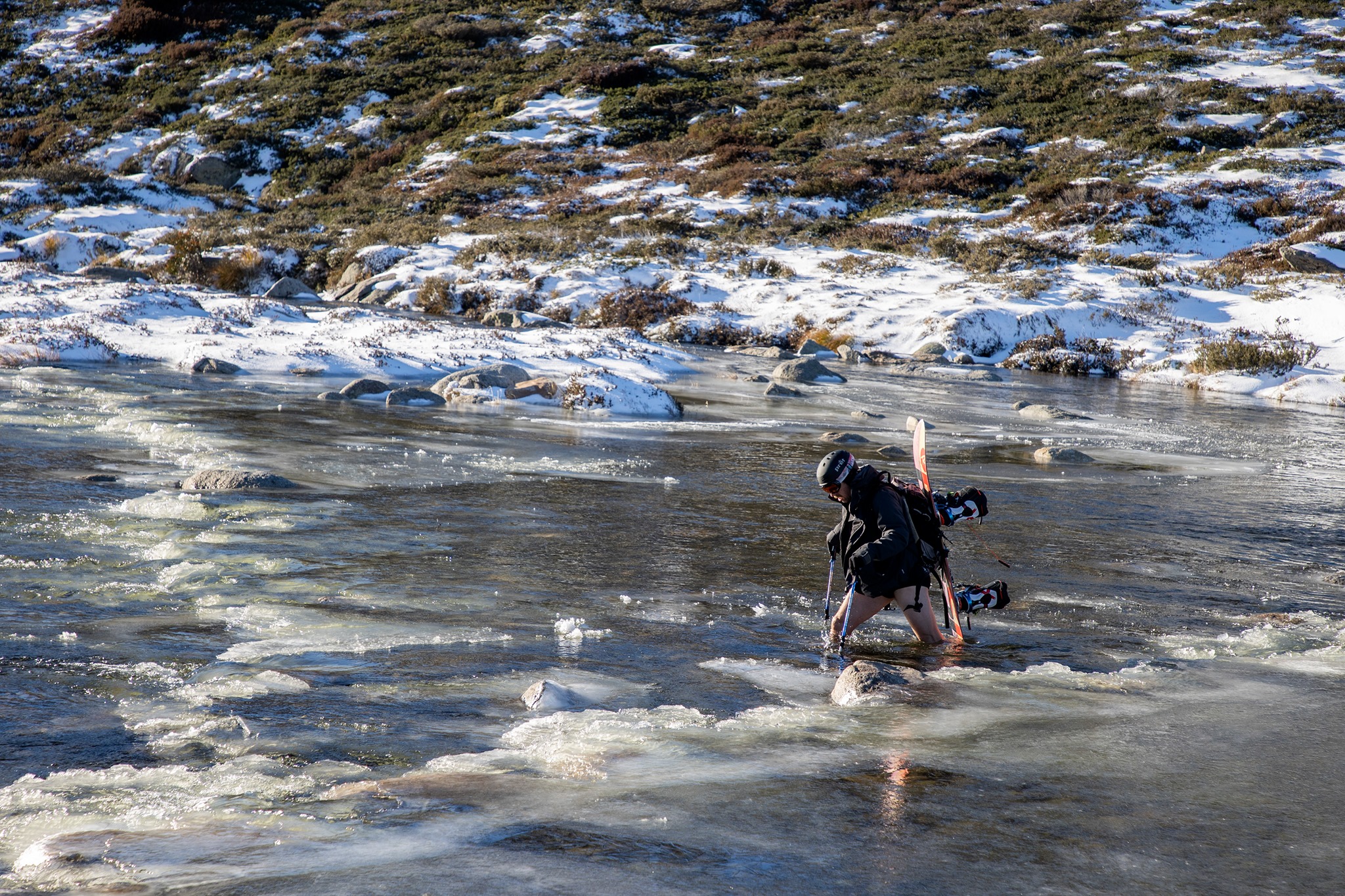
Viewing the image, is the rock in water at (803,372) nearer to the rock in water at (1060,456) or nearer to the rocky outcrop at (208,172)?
the rock in water at (1060,456)

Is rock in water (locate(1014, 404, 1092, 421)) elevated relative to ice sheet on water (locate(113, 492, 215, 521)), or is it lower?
elevated

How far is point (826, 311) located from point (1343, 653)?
77.7ft

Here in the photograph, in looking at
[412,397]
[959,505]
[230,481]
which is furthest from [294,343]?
[959,505]

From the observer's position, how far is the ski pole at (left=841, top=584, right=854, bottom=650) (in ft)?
18.8

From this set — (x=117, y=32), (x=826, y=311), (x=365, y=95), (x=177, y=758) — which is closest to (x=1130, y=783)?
(x=177, y=758)

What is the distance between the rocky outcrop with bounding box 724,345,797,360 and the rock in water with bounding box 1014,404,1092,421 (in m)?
8.39

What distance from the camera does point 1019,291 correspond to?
2958 cm

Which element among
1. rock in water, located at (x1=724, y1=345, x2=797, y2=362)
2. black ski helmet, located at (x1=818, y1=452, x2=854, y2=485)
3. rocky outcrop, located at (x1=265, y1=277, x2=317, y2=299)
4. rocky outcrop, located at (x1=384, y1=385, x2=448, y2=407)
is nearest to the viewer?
black ski helmet, located at (x1=818, y1=452, x2=854, y2=485)

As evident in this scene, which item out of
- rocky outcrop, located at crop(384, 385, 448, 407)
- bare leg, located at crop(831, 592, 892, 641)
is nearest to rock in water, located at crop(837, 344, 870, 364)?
rocky outcrop, located at crop(384, 385, 448, 407)

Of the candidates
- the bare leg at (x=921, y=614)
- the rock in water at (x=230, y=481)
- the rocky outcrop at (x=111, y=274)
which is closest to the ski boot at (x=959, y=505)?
the bare leg at (x=921, y=614)

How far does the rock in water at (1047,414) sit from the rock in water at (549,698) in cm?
1433

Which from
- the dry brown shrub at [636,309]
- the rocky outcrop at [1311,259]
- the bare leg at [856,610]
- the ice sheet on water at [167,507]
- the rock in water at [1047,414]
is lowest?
the bare leg at [856,610]

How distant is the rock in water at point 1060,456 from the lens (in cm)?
1324

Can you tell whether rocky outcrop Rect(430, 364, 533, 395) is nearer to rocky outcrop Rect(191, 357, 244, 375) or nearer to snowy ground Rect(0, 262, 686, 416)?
snowy ground Rect(0, 262, 686, 416)
